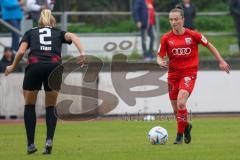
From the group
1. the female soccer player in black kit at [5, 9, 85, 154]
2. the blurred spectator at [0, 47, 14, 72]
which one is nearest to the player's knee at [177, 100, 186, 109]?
the female soccer player in black kit at [5, 9, 85, 154]

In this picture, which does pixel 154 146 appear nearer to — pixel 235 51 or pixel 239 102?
pixel 239 102

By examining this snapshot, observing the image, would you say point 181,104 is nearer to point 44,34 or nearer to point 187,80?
point 187,80

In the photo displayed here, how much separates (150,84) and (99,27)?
3.73 m

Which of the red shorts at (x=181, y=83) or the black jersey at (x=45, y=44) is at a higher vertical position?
the black jersey at (x=45, y=44)

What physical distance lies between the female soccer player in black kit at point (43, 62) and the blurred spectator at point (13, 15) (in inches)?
412

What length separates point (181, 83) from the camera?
14.5 meters

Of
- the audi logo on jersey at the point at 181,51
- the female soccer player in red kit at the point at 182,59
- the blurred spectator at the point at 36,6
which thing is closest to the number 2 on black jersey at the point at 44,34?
the female soccer player in red kit at the point at 182,59

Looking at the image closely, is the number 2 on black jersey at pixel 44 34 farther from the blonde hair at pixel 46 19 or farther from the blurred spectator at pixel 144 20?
the blurred spectator at pixel 144 20

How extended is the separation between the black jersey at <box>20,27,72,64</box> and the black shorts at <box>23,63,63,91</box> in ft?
0.29

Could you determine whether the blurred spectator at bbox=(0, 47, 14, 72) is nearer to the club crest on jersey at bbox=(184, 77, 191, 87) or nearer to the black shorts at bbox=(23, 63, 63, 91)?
the club crest on jersey at bbox=(184, 77, 191, 87)

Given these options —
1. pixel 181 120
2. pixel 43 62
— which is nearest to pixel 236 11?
pixel 181 120

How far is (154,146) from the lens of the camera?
46.0ft

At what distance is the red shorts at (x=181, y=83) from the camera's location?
14.4 m

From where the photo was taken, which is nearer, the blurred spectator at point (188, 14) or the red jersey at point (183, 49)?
the red jersey at point (183, 49)
